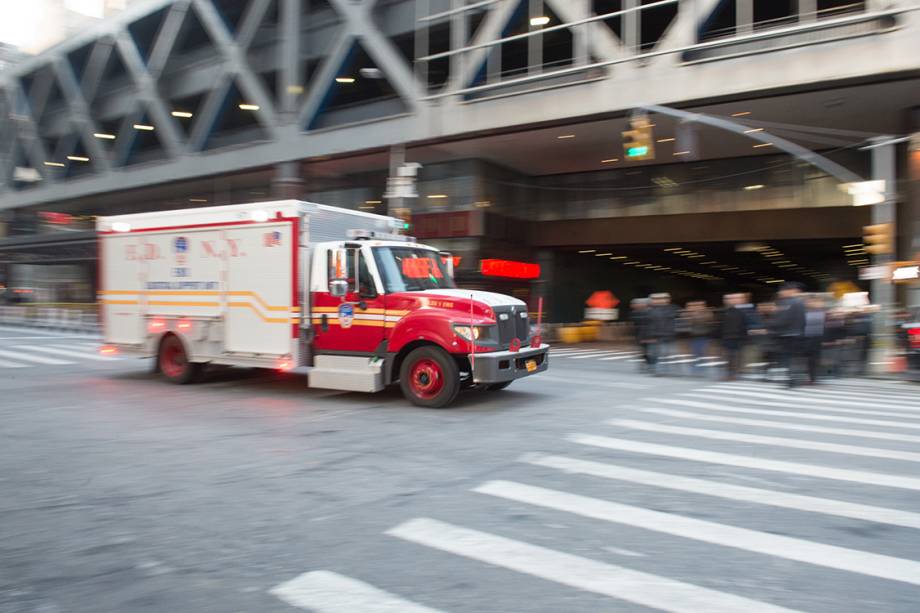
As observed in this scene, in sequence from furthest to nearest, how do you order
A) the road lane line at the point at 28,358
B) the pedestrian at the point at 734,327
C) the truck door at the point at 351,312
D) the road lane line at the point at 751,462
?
the road lane line at the point at 28,358, the pedestrian at the point at 734,327, the truck door at the point at 351,312, the road lane line at the point at 751,462

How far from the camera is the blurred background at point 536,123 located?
2081 centimetres

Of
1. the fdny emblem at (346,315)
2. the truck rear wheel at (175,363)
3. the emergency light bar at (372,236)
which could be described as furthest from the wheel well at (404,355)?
the truck rear wheel at (175,363)

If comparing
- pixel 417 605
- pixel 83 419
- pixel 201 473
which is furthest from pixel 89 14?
pixel 417 605

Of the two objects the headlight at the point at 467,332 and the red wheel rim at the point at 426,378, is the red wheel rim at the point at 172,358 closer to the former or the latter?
the red wheel rim at the point at 426,378

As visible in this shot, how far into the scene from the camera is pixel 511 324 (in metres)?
10.3

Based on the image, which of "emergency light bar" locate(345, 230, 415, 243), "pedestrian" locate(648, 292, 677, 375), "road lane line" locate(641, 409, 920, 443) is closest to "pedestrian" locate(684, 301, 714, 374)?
"pedestrian" locate(648, 292, 677, 375)

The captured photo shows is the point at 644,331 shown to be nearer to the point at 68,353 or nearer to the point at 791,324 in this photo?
the point at 791,324

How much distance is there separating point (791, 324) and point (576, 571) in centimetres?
1074

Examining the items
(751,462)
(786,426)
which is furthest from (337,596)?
(786,426)

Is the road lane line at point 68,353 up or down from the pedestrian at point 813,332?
down

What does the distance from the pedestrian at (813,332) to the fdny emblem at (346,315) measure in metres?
8.98

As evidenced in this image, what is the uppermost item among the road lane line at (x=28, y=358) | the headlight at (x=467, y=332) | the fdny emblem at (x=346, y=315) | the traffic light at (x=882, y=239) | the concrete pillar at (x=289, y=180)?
the concrete pillar at (x=289, y=180)

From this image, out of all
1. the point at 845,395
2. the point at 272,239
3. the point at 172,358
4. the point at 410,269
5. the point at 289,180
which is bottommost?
the point at 845,395

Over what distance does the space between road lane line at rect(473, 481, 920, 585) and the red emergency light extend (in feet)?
81.7
